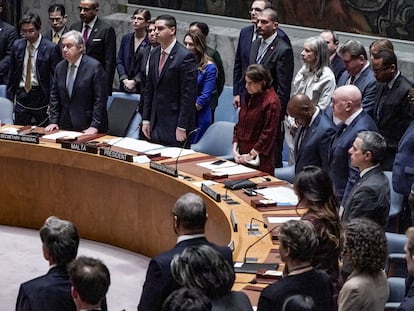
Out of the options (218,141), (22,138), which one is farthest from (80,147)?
(218,141)

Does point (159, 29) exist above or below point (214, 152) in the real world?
above

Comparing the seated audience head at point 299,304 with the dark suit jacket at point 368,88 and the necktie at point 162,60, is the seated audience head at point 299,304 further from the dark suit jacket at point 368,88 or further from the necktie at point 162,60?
the necktie at point 162,60

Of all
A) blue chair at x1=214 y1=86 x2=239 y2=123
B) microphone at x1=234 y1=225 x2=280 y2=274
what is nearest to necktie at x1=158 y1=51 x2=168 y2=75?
blue chair at x1=214 y1=86 x2=239 y2=123

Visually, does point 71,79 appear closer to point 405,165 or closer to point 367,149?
point 405,165

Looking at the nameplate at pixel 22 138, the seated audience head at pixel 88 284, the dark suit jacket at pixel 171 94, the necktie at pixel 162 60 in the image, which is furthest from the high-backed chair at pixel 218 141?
the seated audience head at pixel 88 284

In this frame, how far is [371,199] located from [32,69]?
506cm

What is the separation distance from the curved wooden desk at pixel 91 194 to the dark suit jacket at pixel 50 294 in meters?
2.80

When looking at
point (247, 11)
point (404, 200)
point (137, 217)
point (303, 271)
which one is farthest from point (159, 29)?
point (303, 271)

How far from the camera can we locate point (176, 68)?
29.7 ft

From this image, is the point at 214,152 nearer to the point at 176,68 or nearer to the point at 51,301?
the point at 176,68

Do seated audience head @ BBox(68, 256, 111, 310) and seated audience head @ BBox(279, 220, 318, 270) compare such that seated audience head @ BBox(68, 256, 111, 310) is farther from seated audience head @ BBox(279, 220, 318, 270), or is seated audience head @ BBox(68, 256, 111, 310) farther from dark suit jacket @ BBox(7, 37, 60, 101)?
dark suit jacket @ BBox(7, 37, 60, 101)

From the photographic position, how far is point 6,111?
10.3 metres

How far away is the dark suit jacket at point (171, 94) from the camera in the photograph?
909 centimetres

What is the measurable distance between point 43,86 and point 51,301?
5719mm
